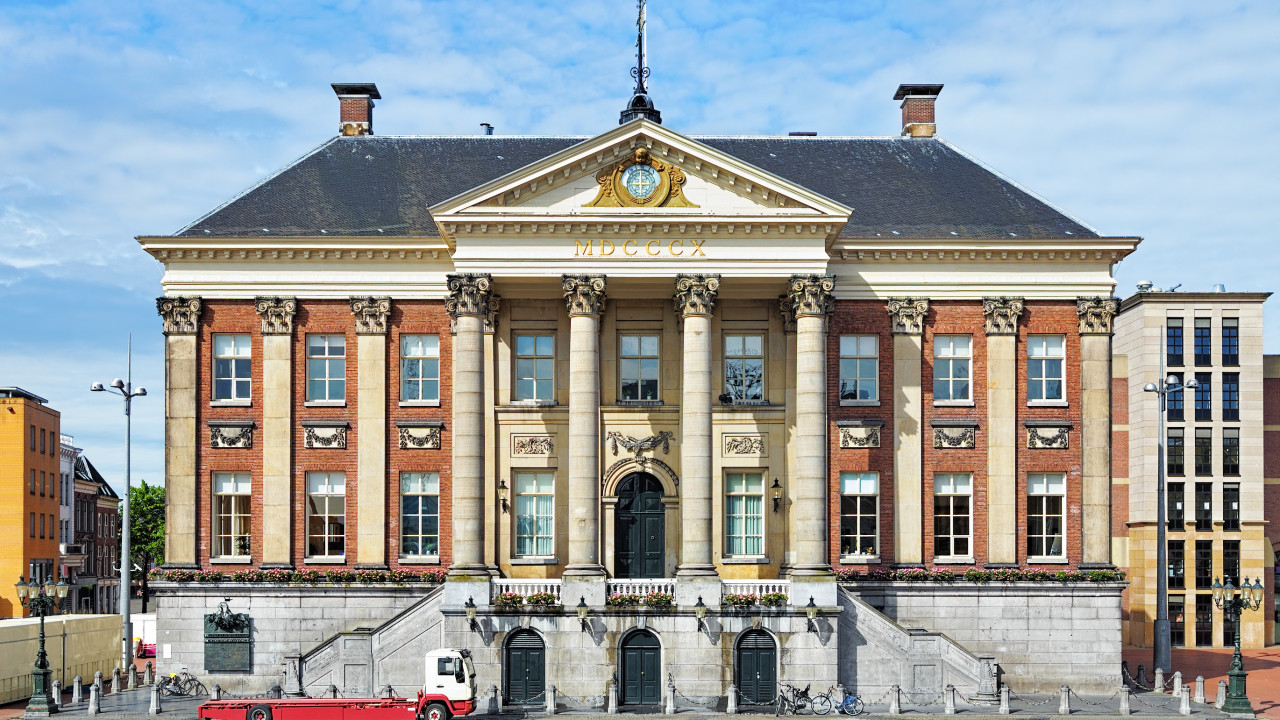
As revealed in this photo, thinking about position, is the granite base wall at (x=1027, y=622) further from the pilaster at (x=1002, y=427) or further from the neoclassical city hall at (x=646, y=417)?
the pilaster at (x=1002, y=427)

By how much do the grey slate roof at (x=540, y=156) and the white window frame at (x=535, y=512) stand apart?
9090mm

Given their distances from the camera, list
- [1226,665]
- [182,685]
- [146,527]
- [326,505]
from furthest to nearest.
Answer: [146,527], [1226,665], [326,505], [182,685]

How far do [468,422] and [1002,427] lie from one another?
57.6 ft

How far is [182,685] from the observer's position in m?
39.8

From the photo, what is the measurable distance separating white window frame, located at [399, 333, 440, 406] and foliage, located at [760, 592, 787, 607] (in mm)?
12767

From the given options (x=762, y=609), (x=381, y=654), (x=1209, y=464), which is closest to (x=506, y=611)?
(x=381, y=654)

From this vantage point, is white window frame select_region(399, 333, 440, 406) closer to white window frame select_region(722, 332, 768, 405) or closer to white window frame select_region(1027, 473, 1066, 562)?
white window frame select_region(722, 332, 768, 405)

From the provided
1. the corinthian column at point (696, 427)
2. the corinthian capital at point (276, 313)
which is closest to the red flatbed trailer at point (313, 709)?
the corinthian column at point (696, 427)

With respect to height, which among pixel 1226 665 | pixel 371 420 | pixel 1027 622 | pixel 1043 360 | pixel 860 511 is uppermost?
pixel 1043 360

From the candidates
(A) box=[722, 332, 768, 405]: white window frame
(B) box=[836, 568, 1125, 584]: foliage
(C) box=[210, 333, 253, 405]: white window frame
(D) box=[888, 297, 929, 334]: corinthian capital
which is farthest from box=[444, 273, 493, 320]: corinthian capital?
(B) box=[836, 568, 1125, 584]: foliage

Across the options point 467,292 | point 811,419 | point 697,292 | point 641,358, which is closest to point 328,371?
point 467,292

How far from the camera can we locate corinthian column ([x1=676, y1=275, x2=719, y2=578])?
37.6m

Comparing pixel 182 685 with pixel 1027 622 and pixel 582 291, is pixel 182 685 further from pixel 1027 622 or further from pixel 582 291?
pixel 1027 622

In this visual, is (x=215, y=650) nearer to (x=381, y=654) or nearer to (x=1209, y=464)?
(x=381, y=654)
